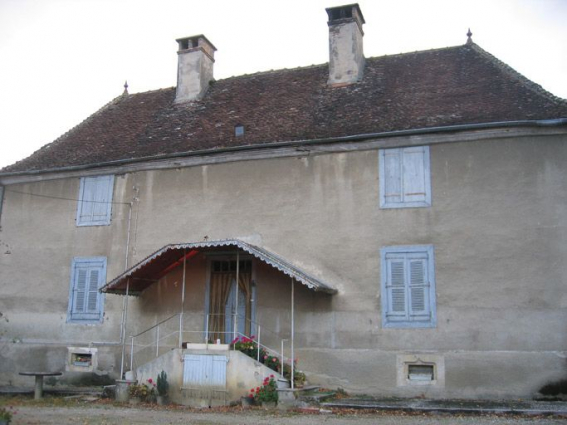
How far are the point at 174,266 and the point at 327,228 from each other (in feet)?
12.5

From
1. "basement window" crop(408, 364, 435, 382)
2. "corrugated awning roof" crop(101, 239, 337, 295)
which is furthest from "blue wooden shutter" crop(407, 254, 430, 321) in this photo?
"corrugated awning roof" crop(101, 239, 337, 295)

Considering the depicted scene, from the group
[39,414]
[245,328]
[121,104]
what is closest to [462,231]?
[245,328]

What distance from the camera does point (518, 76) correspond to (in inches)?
557

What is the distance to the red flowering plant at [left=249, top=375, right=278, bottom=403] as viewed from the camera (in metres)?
11.5

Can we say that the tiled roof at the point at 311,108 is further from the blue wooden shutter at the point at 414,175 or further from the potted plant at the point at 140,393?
the potted plant at the point at 140,393

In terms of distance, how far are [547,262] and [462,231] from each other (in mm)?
1684

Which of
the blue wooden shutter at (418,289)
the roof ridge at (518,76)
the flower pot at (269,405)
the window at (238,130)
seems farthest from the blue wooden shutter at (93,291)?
the roof ridge at (518,76)

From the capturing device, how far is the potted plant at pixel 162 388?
40.7ft

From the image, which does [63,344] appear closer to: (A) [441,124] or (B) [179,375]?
(B) [179,375]

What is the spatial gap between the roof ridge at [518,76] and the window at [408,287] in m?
4.13

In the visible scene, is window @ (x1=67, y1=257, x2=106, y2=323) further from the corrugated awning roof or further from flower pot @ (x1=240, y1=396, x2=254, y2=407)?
flower pot @ (x1=240, y1=396, x2=254, y2=407)

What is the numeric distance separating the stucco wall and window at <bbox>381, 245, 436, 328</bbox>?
15 centimetres

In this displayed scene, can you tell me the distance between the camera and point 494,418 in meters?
9.97

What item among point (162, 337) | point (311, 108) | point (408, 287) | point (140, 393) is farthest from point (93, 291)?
point (408, 287)
